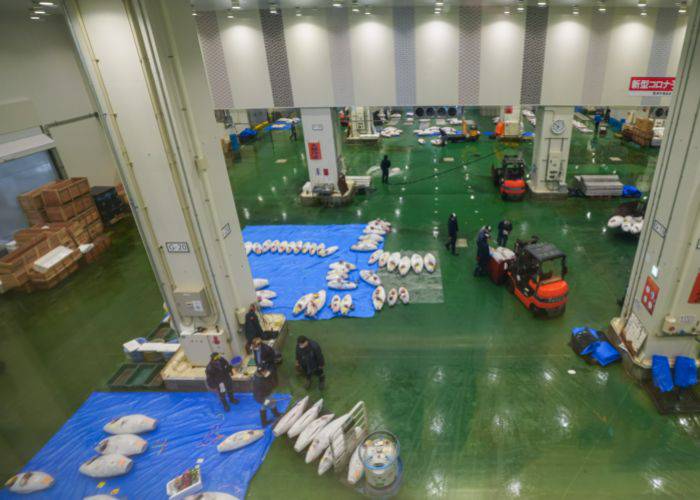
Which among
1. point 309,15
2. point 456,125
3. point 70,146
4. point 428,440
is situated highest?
point 309,15

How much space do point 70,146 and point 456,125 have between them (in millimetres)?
21885

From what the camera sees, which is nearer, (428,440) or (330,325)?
(428,440)

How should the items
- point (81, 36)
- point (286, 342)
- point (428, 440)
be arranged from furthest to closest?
point (286, 342) < point (428, 440) < point (81, 36)

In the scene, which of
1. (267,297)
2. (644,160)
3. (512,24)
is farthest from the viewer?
(644,160)

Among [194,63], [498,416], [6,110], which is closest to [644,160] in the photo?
[498,416]

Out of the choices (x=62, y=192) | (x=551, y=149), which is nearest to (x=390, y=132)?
(x=551, y=149)

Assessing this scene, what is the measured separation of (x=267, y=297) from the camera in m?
11.5

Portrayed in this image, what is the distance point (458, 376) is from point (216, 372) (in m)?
4.84

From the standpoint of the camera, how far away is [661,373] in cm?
776

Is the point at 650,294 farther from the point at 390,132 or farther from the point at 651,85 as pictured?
the point at 390,132

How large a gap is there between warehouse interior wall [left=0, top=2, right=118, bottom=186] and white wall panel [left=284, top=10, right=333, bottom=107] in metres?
7.86

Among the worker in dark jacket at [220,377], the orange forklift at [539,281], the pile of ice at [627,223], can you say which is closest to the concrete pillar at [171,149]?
the worker in dark jacket at [220,377]

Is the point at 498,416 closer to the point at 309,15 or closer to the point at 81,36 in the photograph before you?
the point at 81,36

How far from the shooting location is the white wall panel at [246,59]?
15.1 meters
